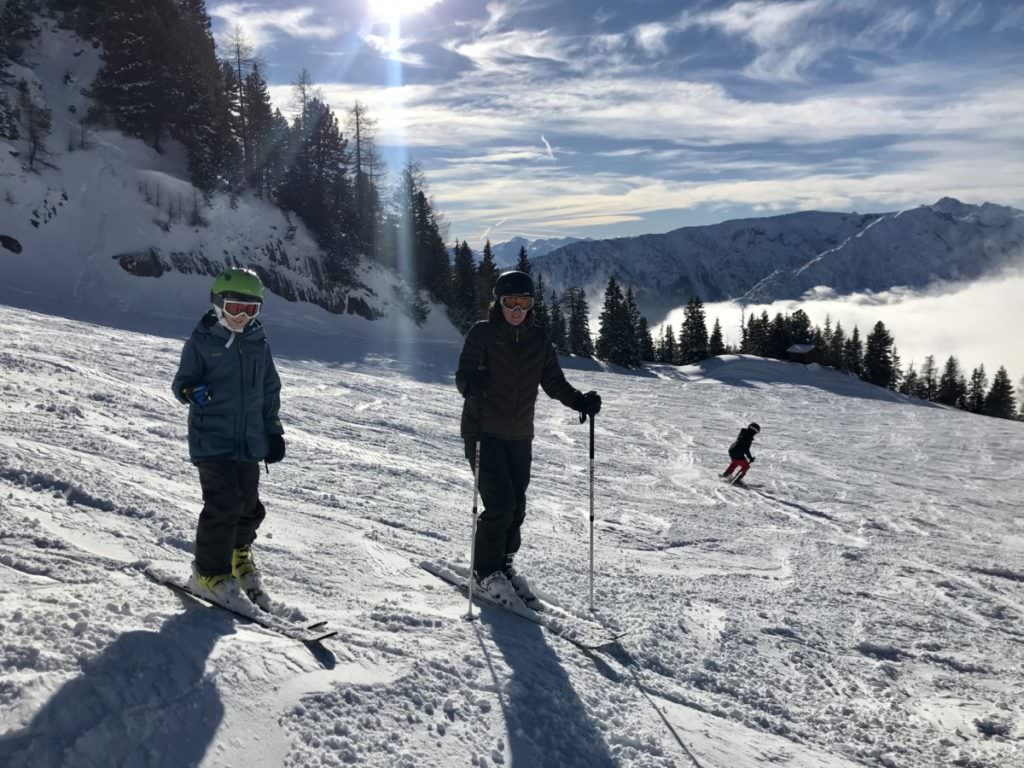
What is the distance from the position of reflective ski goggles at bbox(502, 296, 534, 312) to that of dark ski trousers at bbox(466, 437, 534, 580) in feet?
3.19

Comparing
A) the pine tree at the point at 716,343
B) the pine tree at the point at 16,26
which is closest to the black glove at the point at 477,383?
the pine tree at the point at 16,26

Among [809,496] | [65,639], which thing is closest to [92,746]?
[65,639]

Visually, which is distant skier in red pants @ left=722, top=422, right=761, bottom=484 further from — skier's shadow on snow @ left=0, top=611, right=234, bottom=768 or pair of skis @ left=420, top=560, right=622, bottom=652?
skier's shadow on snow @ left=0, top=611, right=234, bottom=768

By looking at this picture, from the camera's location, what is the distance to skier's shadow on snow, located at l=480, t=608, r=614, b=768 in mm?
3256

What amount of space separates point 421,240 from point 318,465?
161ft

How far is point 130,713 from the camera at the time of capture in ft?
8.95

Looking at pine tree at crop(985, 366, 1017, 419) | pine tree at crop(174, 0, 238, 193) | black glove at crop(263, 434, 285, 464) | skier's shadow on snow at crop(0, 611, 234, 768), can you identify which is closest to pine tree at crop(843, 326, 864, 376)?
pine tree at crop(985, 366, 1017, 419)

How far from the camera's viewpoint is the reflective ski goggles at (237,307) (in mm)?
3893

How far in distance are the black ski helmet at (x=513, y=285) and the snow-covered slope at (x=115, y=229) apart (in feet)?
81.5

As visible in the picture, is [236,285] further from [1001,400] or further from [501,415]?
[1001,400]

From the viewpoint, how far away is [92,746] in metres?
2.52

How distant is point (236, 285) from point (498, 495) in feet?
7.47

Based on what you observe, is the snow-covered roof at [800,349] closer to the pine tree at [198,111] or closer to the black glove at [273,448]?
the pine tree at [198,111]

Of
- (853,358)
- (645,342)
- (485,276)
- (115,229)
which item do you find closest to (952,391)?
(853,358)
